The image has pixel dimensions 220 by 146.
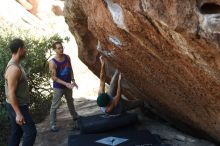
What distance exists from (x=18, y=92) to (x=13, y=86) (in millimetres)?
256

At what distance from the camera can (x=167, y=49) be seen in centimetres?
571

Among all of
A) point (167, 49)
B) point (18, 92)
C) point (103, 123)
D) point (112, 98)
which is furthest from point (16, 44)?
point (103, 123)

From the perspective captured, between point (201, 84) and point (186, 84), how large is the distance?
480 mm

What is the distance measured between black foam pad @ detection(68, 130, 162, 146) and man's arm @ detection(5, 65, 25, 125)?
1.70 m

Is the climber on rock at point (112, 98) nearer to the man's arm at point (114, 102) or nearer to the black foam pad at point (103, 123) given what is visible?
the man's arm at point (114, 102)

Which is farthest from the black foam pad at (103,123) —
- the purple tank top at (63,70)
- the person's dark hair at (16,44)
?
the person's dark hair at (16,44)

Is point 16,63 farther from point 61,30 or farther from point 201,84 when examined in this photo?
point 61,30

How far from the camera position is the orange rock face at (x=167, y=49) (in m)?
4.60

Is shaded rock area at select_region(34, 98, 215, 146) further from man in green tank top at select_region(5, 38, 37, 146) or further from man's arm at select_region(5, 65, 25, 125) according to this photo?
man's arm at select_region(5, 65, 25, 125)

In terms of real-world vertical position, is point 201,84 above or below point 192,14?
below

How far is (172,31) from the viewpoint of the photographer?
16.3 feet

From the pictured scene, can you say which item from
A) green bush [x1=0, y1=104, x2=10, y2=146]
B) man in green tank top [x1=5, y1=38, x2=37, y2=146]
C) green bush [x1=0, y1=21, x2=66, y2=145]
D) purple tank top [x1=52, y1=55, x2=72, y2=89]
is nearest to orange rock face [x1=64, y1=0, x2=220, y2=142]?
purple tank top [x1=52, y1=55, x2=72, y2=89]

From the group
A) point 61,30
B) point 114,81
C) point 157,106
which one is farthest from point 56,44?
point 61,30

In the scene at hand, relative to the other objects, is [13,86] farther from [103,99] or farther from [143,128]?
[143,128]
